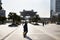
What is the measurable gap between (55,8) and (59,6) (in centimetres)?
425

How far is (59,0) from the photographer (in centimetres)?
19838

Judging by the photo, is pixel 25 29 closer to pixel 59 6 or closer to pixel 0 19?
pixel 0 19

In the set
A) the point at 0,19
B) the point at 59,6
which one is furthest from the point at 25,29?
the point at 59,6

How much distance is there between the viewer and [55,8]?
199 meters

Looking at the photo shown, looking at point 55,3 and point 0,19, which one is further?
point 55,3

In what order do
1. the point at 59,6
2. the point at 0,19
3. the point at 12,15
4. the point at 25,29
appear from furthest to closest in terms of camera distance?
the point at 59,6, the point at 0,19, the point at 12,15, the point at 25,29

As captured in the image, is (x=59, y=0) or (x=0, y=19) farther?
(x=59, y=0)

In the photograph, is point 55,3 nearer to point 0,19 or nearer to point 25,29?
point 0,19

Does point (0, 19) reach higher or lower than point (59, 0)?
lower

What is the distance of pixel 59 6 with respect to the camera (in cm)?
19825

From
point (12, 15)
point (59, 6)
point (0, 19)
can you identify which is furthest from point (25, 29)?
point (59, 6)

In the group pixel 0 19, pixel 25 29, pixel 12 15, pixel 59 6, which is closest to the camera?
pixel 25 29

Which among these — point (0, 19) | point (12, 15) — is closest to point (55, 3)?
point (0, 19)

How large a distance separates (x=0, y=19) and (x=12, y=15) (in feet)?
95.0
